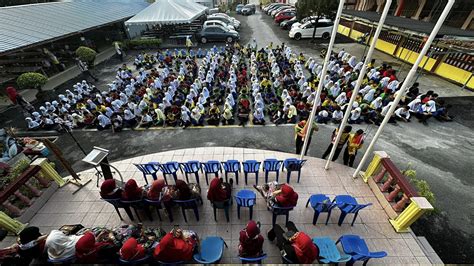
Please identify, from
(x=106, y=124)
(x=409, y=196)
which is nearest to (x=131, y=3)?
(x=106, y=124)

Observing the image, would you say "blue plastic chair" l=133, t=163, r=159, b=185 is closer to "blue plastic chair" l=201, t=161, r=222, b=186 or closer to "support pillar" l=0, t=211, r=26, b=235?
"blue plastic chair" l=201, t=161, r=222, b=186

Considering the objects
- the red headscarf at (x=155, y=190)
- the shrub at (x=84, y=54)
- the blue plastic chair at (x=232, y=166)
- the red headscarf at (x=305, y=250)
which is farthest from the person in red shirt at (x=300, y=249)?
the shrub at (x=84, y=54)

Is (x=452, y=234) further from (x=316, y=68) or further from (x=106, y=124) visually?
(x=106, y=124)

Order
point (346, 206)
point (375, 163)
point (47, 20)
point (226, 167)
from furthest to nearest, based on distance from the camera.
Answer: point (47, 20) < point (226, 167) < point (375, 163) < point (346, 206)

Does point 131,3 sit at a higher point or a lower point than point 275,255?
higher

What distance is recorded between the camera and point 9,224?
534 cm

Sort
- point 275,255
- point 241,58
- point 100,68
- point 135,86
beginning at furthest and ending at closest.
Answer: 1. point 100,68
2. point 241,58
3. point 135,86
4. point 275,255

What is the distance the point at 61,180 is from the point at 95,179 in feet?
3.25

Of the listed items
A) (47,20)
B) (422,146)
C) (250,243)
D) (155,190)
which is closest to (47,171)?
(155,190)

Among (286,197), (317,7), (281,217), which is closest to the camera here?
(286,197)

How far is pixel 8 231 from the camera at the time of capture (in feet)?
17.7

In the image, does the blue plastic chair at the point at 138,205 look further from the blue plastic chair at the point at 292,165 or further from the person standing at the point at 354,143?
the person standing at the point at 354,143

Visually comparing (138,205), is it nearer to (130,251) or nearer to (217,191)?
(130,251)

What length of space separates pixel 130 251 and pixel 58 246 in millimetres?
1576
